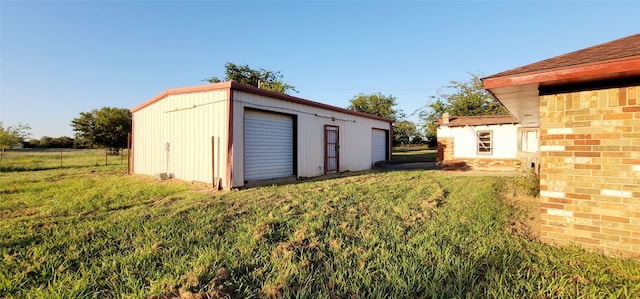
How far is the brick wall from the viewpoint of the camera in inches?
117

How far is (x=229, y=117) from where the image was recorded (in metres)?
7.82

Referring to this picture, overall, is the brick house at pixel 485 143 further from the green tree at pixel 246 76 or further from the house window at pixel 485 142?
the green tree at pixel 246 76

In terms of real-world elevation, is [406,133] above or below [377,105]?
below

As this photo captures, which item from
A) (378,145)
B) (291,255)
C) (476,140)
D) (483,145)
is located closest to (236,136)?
(291,255)

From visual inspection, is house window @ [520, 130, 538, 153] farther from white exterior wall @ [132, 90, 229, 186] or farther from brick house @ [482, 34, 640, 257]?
white exterior wall @ [132, 90, 229, 186]

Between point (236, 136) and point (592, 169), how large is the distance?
286 inches

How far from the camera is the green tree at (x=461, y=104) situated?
30766 millimetres

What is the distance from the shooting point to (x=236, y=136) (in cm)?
802

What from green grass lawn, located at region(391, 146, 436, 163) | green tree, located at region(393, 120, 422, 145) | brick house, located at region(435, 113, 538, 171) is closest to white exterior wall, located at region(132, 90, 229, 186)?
brick house, located at region(435, 113, 538, 171)

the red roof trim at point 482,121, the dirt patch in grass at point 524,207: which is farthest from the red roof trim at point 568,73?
the red roof trim at point 482,121

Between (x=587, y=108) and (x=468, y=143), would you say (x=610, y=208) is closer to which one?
(x=587, y=108)

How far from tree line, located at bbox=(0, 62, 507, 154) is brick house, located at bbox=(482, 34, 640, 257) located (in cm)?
1479

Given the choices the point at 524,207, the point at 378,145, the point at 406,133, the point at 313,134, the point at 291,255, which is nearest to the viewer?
the point at 291,255

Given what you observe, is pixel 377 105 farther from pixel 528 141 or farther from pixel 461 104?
pixel 528 141
